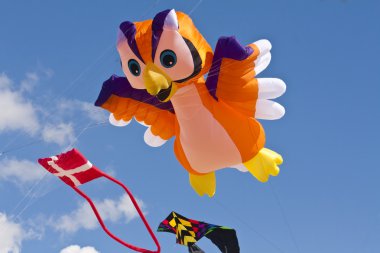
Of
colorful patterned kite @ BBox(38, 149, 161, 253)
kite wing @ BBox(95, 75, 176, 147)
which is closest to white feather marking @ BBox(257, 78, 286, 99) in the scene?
kite wing @ BBox(95, 75, 176, 147)

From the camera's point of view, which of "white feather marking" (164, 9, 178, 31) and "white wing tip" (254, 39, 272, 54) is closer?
"white feather marking" (164, 9, 178, 31)

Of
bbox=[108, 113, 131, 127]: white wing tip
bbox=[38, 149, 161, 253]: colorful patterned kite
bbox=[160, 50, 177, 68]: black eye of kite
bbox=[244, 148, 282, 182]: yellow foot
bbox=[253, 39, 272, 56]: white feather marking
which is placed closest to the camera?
bbox=[38, 149, 161, 253]: colorful patterned kite

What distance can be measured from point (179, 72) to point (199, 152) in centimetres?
120

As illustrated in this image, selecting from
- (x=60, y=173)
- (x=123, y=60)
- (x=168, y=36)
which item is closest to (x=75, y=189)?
(x=60, y=173)

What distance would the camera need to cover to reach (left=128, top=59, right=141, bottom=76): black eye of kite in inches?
252

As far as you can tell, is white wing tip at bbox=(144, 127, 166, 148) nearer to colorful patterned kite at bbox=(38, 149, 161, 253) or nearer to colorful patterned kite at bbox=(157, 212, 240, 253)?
colorful patterned kite at bbox=(157, 212, 240, 253)

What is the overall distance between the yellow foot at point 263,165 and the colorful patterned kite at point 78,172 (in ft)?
6.75

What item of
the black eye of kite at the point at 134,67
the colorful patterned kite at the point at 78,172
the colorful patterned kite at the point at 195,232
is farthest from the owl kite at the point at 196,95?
the colorful patterned kite at the point at 78,172

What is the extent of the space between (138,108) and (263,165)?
1.87 m

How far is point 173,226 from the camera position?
27.1 feet

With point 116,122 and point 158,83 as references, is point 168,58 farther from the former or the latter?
point 116,122

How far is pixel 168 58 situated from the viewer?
6.26 meters

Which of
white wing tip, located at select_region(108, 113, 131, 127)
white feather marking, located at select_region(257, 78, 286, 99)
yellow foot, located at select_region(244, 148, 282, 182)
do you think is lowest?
yellow foot, located at select_region(244, 148, 282, 182)

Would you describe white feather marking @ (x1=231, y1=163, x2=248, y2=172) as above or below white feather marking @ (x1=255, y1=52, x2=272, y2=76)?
below
